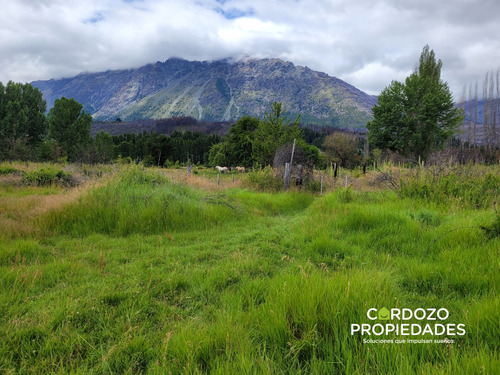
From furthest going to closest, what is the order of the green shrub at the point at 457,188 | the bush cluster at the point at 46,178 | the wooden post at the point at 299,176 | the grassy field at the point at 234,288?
the bush cluster at the point at 46,178 → the wooden post at the point at 299,176 → the green shrub at the point at 457,188 → the grassy field at the point at 234,288

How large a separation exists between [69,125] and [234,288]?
4527 centimetres

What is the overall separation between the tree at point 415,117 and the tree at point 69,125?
A: 40.8 meters

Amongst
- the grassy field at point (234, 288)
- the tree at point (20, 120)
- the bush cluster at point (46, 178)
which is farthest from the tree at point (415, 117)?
the tree at point (20, 120)

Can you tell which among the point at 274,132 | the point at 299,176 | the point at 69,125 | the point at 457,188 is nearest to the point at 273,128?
the point at 274,132

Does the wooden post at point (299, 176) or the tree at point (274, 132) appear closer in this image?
the wooden post at point (299, 176)

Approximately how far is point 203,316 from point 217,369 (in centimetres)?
91

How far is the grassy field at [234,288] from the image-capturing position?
5.46 ft

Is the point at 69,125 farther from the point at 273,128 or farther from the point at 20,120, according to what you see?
the point at 273,128

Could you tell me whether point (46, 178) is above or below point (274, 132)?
below

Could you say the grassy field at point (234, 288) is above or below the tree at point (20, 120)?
below

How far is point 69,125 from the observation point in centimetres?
3738

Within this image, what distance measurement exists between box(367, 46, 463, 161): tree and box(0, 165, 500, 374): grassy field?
24.3 meters

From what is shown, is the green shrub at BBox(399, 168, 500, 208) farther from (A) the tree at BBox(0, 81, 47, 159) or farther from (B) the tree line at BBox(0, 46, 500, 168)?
(A) the tree at BBox(0, 81, 47, 159)

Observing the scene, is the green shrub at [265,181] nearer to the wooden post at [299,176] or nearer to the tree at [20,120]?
the wooden post at [299,176]
